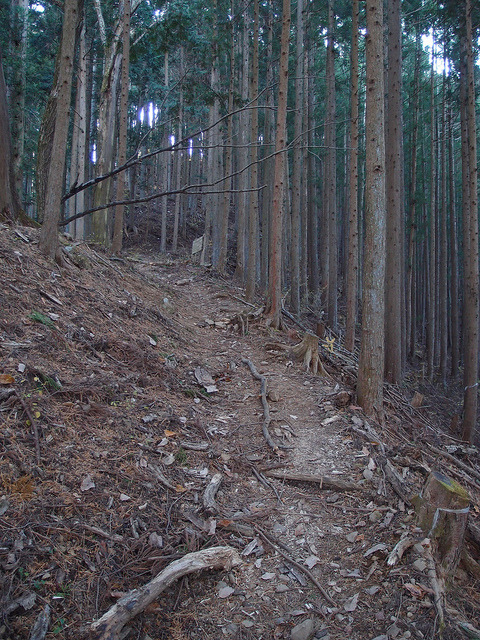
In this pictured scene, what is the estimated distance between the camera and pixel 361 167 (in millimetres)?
27172

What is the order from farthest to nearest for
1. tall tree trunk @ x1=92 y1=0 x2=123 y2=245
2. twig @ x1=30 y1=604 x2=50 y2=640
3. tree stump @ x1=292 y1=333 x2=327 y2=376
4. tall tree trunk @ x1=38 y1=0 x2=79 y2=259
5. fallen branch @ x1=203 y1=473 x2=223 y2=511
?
tall tree trunk @ x1=92 y1=0 x2=123 y2=245
tree stump @ x1=292 y1=333 x2=327 y2=376
tall tree trunk @ x1=38 y1=0 x2=79 y2=259
fallen branch @ x1=203 y1=473 x2=223 y2=511
twig @ x1=30 y1=604 x2=50 y2=640

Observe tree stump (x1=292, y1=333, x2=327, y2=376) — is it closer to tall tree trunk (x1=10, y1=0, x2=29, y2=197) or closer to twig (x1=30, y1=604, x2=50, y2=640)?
twig (x1=30, y1=604, x2=50, y2=640)

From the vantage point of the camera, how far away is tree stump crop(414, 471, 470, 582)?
120 inches

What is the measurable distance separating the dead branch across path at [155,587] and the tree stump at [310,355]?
4.64 metres

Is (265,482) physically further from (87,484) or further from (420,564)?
(87,484)

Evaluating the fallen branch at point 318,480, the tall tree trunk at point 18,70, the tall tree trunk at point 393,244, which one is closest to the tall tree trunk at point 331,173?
the tall tree trunk at point 393,244

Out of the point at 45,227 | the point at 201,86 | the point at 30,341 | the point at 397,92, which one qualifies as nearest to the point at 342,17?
the point at 201,86

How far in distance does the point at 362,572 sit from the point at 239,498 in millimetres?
1160

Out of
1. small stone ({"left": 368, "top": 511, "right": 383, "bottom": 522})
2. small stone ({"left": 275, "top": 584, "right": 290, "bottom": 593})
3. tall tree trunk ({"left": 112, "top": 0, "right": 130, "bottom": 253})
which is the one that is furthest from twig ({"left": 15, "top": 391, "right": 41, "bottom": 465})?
tall tree trunk ({"left": 112, "top": 0, "right": 130, "bottom": 253})

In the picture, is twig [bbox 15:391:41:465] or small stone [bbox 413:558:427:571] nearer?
small stone [bbox 413:558:427:571]

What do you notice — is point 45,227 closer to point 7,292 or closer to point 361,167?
point 7,292

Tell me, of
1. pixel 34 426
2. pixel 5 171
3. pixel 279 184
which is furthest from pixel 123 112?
pixel 34 426

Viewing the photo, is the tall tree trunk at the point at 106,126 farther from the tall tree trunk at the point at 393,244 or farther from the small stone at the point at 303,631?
the small stone at the point at 303,631

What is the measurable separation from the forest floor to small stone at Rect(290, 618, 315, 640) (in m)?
0.01
